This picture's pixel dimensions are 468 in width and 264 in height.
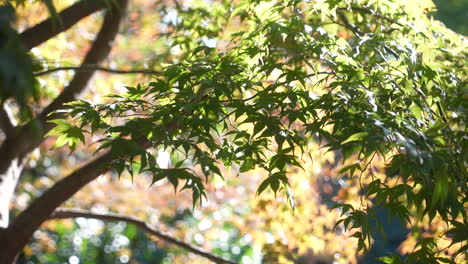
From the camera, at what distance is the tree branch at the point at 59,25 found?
353 centimetres

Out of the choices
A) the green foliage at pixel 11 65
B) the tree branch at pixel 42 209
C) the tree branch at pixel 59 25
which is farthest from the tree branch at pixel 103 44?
the green foliage at pixel 11 65

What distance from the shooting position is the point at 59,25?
3523 millimetres

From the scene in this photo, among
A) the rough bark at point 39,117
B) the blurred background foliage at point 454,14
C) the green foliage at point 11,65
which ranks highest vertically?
the blurred background foliage at point 454,14

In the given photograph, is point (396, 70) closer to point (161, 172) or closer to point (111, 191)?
point (161, 172)

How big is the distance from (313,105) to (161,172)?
2.05ft

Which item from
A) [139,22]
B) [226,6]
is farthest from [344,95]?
[139,22]

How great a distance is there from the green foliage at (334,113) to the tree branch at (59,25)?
1153 millimetres

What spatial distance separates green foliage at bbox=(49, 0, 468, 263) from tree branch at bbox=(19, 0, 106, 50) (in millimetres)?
1153

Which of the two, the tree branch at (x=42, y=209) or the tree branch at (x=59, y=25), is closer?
the tree branch at (x=59, y=25)

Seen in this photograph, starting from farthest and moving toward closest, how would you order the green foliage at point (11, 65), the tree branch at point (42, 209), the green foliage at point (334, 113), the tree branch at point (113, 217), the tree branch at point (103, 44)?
1. the tree branch at point (103, 44)
2. the tree branch at point (113, 217)
3. the tree branch at point (42, 209)
4. the green foliage at point (334, 113)
5. the green foliage at point (11, 65)

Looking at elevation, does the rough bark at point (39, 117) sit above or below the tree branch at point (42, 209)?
above

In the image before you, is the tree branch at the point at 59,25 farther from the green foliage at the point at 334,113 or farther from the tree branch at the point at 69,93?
the green foliage at the point at 334,113

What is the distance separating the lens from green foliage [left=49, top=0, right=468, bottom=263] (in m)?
2.12

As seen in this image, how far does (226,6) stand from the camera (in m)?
3.87
